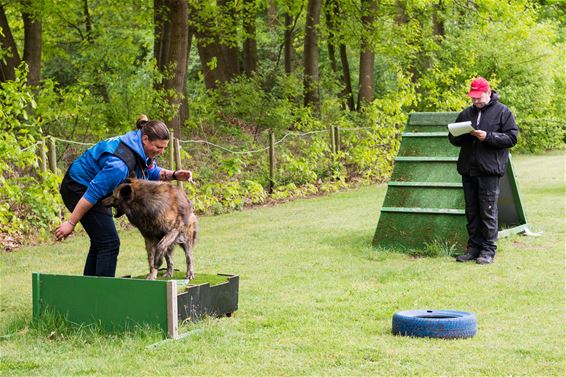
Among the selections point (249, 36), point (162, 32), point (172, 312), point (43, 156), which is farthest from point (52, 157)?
point (249, 36)

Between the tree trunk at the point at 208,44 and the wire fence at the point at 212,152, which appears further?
the tree trunk at the point at 208,44

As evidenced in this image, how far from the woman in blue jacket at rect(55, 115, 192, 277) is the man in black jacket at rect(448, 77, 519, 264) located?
4.32 metres

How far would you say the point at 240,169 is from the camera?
1864 centimetres

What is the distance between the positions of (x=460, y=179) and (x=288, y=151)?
939cm

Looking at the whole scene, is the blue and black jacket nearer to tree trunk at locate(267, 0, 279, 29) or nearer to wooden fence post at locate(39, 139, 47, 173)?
wooden fence post at locate(39, 139, 47, 173)

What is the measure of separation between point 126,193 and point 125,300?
0.86 metres

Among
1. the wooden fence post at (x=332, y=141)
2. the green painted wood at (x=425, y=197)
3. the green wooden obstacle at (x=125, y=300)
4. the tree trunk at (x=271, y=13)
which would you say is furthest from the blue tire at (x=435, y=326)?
the tree trunk at (x=271, y=13)

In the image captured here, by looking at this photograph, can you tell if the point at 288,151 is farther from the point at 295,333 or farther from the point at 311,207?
the point at 295,333

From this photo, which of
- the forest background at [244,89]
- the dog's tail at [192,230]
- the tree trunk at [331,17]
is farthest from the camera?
the tree trunk at [331,17]

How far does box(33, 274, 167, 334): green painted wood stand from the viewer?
6.93 m

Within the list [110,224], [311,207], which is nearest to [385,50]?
[311,207]

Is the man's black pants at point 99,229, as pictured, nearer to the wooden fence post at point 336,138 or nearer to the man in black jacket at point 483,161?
the man in black jacket at point 483,161

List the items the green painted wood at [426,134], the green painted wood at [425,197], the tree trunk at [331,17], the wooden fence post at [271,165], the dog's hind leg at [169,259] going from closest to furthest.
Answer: the dog's hind leg at [169,259] → the green painted wood at [425,197] → the green painted wood at [426,134] → the wooden fence post at [271,165] → the tree trunk at [331,17]

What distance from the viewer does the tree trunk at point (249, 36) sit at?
1096 inches
